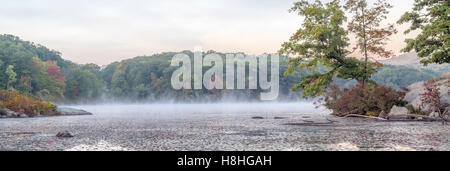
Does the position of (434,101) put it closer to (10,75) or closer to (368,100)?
(368,100)

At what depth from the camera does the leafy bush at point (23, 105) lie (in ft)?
121

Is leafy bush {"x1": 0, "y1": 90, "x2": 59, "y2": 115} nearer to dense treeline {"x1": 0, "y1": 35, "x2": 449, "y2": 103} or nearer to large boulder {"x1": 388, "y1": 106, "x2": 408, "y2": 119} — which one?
large boulder {"x1": 388, "y1": 106, "x2": 408, "y2": 119}

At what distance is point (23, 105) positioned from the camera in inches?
1470

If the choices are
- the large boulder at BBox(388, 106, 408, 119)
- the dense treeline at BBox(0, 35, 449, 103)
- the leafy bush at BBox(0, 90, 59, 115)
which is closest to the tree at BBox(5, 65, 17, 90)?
the dense treeline at BBox(0, 35, 449, 103)

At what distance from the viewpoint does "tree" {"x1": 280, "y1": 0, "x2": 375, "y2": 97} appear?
33.3 meters

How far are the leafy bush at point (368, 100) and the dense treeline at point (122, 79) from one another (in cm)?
6877

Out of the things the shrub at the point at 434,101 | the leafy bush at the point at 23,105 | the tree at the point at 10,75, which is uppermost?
the tree at the point at 10,75

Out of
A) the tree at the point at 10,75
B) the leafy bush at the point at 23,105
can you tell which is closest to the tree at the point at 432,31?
the leafy bush at the point at 23,105

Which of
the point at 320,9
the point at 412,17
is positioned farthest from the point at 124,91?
the point at 412,17

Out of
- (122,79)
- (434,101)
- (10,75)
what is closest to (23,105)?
(434,101)

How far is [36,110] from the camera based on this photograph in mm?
38531

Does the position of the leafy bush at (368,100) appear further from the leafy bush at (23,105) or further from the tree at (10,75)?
the tree at (10,75)

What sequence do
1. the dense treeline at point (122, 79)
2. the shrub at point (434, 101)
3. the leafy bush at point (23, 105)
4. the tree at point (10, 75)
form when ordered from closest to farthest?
the shrub at point (434, 101)
the leafy bush at point (23, 105)
the tree at point (10, 75)
the dense treeline at point (122, 79)

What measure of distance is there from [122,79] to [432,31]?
118 meters
